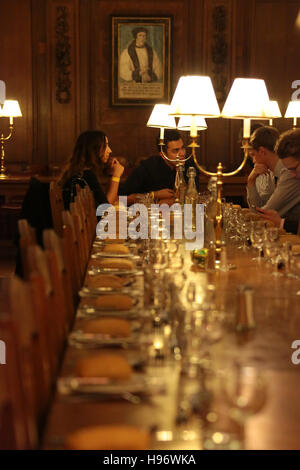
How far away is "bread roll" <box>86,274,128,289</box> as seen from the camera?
9.71 ft

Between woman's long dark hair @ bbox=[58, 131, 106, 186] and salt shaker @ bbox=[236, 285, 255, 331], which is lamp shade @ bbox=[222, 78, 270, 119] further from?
woman's long dark hair @ bbox=[58, 131, 106, 186]

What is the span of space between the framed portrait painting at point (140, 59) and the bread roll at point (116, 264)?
21.1ft

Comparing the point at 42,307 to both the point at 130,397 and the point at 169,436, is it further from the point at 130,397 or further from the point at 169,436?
the point at 169,436

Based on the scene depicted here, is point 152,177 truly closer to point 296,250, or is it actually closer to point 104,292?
point 296,250

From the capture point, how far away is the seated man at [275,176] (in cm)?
520

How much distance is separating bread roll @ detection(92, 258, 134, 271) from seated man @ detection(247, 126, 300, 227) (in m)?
1.77

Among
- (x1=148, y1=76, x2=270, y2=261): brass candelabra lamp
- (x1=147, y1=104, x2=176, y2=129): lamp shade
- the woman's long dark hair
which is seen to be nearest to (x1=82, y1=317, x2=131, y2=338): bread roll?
(x1=148, y1=76, x2=270, y2=261): brass candelabra lamp

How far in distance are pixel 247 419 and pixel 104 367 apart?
461 millimetres

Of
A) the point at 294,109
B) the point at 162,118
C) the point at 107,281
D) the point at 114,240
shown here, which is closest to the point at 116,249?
the point at 114,240

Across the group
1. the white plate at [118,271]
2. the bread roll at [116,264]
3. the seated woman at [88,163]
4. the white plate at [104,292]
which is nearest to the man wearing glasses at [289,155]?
the seated woman at [88,163]

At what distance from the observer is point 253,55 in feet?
31.9

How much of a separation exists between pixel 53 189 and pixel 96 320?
3301mm

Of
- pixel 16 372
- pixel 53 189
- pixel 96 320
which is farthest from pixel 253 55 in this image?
pixel 16 372

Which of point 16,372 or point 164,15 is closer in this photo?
point 16,372
